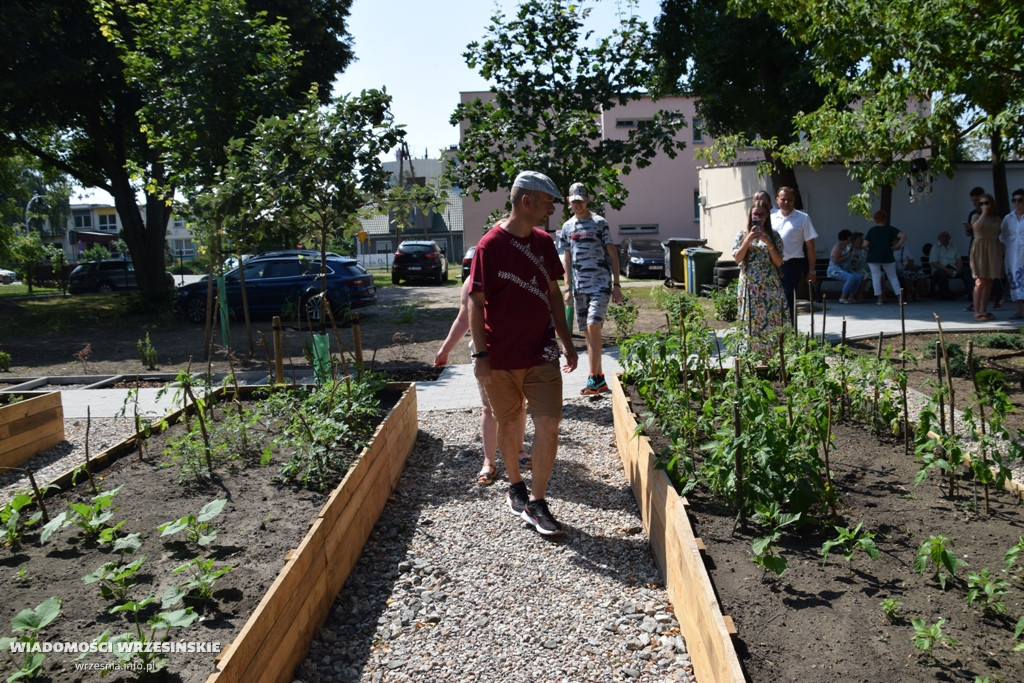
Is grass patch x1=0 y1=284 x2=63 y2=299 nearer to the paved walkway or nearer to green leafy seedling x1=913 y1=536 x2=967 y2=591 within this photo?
the paved walkway

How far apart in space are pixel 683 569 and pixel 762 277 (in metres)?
4.81

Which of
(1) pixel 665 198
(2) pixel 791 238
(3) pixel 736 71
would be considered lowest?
(2) pixel 791 238

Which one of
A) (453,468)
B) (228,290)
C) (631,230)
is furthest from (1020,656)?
(631,230)

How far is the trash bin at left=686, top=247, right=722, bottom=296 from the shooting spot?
1836cm

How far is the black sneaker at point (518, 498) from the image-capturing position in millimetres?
4965

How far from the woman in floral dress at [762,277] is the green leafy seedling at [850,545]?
4.23 m

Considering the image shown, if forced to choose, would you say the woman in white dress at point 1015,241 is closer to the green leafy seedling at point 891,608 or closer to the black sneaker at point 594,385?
the black sneaker at point 594,385

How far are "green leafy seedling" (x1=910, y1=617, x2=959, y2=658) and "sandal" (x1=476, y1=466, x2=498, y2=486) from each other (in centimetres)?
321

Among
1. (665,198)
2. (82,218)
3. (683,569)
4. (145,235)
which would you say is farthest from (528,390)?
(82,218)

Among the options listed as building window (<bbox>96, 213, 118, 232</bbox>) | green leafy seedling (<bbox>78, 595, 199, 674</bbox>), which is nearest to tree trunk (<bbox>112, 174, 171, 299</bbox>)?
green leafy seedling (<bbox>78, 595, 199, 674</bbox>)

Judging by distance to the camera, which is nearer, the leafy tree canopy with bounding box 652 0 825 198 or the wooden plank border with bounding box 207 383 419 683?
the wooden plank border with bounding box 207 383 419 683

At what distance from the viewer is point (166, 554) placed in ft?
12.3

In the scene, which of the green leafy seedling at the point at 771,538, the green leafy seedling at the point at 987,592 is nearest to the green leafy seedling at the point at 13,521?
the green leafy seedling at the point at 771,538

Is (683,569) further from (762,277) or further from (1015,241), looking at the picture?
(1015,241)
